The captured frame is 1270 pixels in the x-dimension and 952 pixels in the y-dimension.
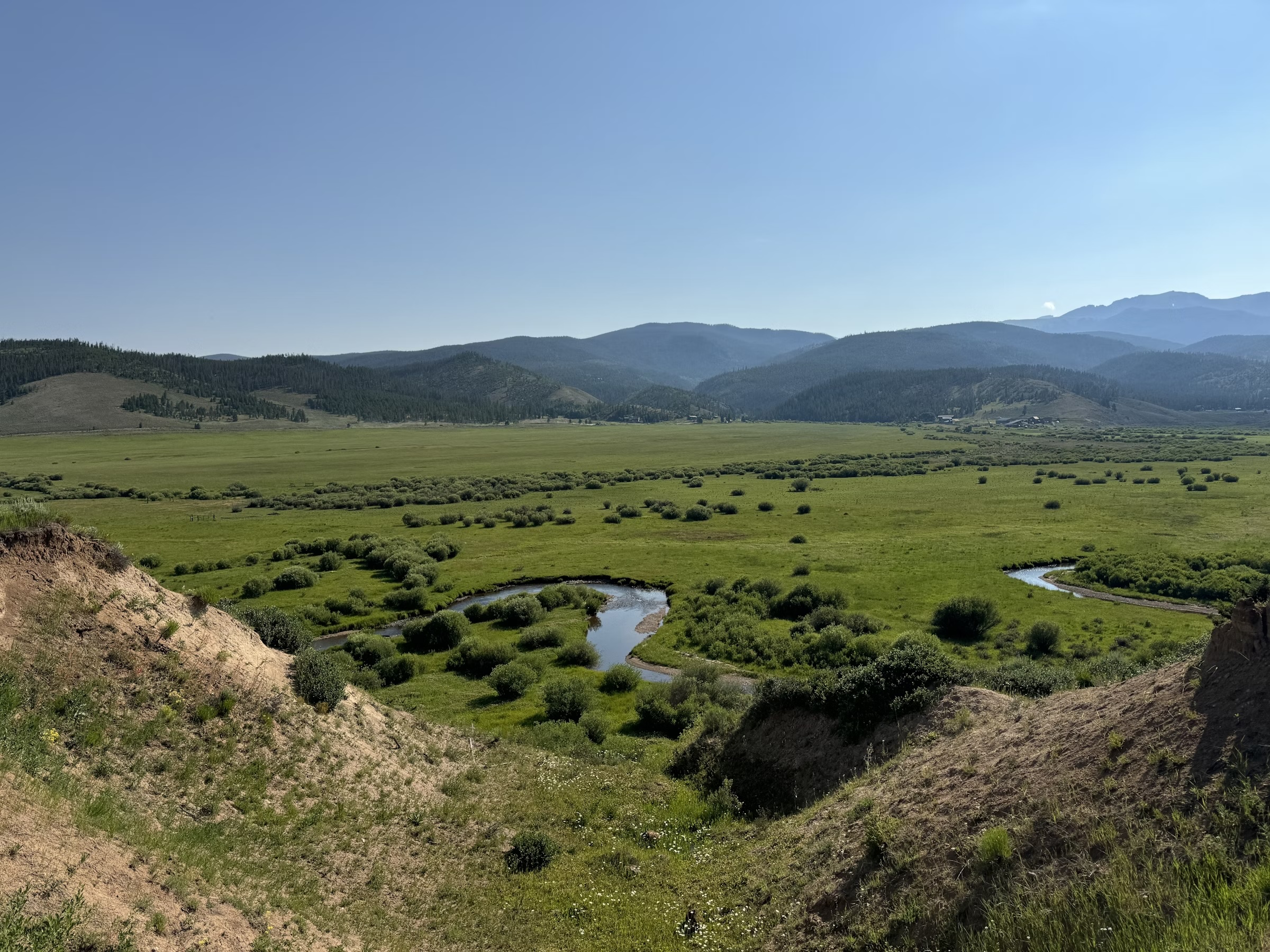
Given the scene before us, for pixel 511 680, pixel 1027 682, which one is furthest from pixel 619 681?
pixel 1027 682

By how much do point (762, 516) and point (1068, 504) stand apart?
42.5 m

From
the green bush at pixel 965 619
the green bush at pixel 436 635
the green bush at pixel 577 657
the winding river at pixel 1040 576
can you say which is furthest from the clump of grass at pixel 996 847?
the winding river at pixel 1040 576

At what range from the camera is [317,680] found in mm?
21438

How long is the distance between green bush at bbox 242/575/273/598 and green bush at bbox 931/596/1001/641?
169 feet

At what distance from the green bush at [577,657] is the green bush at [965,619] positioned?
74.8 feet

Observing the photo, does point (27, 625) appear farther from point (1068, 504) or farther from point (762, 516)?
point (1068, 504)

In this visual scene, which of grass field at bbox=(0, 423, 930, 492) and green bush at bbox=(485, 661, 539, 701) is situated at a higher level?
grass field at bbox=(0, 423, 930, 492)

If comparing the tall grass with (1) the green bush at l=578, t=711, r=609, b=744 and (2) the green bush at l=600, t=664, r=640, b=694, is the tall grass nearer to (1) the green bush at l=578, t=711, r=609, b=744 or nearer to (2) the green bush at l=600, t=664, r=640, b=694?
(1) the green bush at l=578, t=711, r=609, b=744

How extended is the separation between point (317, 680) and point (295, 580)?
129ft

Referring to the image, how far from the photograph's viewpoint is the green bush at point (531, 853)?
55.4 feet

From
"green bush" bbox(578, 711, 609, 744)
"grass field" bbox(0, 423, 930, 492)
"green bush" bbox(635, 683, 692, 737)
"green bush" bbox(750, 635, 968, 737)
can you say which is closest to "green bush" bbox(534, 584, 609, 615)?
"green bush" bbox(635, 683, 692, 737)

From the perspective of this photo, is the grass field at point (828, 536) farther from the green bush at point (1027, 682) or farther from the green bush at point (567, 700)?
the green bush at point (1027, 682)

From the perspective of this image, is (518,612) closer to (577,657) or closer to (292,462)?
(577,657)

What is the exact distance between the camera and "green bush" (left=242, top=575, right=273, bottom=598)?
176ft
